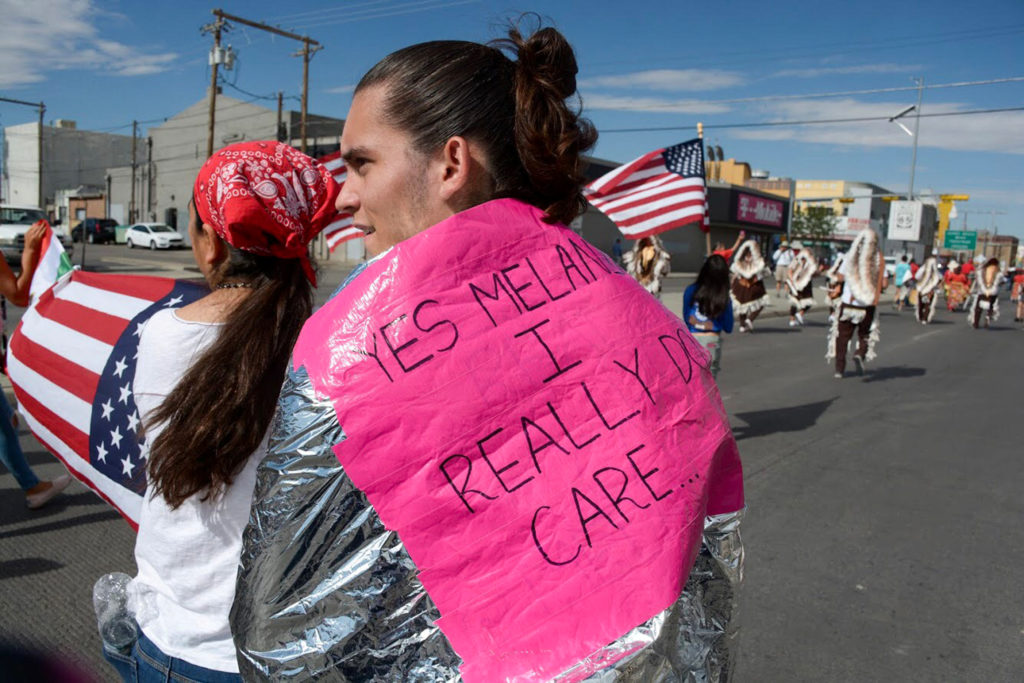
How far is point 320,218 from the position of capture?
58.5 inches

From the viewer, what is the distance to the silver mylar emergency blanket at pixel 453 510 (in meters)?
0.91

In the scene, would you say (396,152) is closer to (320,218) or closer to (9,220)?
(320,218)

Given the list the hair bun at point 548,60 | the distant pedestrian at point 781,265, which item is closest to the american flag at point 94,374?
the hair bun at point 548,60

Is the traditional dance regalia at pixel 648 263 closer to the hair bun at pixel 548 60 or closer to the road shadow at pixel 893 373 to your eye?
the road shadow at pixel 893 373

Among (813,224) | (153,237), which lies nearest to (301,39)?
(153,237)

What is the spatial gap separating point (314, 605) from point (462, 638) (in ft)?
0.61

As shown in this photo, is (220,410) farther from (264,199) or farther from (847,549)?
(847,549)

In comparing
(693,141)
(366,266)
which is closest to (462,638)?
(366,266)

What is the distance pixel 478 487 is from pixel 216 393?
59 centimetres

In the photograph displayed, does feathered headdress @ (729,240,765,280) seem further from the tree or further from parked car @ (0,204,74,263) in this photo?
the tree

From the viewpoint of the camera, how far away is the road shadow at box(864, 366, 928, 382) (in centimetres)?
1083

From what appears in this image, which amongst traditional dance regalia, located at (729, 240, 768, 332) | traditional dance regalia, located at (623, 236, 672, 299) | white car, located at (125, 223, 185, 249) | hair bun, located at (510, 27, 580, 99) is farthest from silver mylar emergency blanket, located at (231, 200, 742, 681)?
white car, located at (125, 223, 185, 249)

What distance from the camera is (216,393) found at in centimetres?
128

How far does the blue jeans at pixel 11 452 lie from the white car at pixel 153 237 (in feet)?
117
